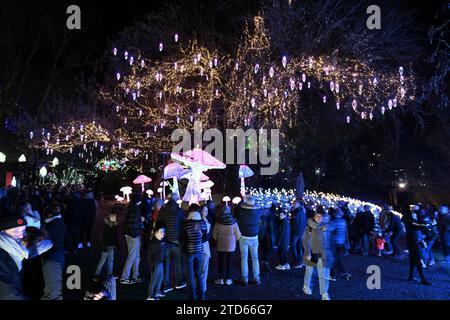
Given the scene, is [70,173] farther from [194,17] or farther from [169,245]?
[169,245]

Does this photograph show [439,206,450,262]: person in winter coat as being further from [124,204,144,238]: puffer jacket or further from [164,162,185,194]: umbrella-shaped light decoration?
[164,162,185,194]: umbrella-shaped light decoration

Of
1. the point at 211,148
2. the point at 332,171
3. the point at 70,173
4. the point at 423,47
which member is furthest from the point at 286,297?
the point at 70,173

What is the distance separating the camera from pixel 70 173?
36125 mm

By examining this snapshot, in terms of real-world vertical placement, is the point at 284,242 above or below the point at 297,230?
below

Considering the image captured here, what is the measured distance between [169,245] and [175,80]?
12.0 metres

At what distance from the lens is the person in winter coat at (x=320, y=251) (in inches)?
281

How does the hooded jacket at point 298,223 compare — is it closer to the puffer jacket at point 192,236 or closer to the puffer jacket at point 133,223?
the puffer jacket at point 192,236

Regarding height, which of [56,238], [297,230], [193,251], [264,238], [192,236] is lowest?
[264,238]

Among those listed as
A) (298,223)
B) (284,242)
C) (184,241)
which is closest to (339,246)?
(298,223)

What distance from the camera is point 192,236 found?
6.81 metres

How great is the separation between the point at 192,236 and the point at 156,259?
0.68 m

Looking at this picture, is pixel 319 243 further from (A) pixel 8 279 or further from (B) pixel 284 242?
(A) pixel 8 279

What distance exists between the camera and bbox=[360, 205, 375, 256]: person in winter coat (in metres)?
11.8

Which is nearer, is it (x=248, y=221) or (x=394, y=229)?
(x=248, y=221)
